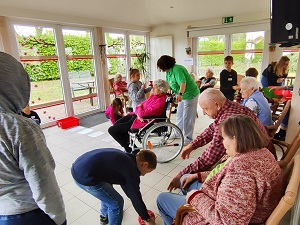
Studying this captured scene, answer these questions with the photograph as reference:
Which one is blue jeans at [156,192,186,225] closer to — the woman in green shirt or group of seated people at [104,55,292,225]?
group of seated people at [104,55,292,225]

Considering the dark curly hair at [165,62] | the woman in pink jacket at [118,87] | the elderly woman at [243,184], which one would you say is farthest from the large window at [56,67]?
the elderly woman at [243,184]

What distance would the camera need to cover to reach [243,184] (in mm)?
821

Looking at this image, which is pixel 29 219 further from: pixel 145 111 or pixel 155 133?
pixel 155 133

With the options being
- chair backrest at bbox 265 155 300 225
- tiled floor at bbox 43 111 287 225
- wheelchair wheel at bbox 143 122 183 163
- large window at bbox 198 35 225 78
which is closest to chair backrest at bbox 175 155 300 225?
chair backrest at bbox 265 155 300 225

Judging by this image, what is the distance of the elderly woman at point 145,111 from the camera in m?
2.57

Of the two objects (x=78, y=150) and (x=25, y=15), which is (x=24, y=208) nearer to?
(x=78, y=150)

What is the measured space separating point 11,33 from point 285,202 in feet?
15.2

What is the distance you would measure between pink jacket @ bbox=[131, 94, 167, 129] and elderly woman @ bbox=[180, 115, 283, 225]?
1563mm

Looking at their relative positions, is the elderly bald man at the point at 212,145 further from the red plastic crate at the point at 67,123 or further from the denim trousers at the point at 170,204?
the red plastic crate at the point at 67,123

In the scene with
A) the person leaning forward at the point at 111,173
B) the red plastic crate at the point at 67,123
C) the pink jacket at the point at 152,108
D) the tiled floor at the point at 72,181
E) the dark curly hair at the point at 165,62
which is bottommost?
the tiled floor at the point at 72,181

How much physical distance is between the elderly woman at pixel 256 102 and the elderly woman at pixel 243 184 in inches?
51.4

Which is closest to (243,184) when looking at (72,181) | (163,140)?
(163,140)

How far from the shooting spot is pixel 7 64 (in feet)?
2.54

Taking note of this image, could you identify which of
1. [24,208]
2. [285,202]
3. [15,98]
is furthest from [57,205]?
[285,202]
